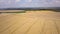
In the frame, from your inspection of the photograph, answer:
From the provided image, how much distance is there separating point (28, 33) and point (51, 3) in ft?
4.20

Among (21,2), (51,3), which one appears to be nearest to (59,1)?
(51,3)

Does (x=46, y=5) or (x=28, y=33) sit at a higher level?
(x=46, y=5)

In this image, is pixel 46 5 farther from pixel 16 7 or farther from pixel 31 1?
pixel 16 7

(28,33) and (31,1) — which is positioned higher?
(31,1)

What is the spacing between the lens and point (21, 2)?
1.78 m

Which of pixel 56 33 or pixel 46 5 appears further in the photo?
pixel 46 5

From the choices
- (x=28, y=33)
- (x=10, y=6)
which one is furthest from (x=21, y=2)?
(x=28, y=33)

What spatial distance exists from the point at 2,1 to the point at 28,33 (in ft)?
4.67

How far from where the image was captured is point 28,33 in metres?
0.52

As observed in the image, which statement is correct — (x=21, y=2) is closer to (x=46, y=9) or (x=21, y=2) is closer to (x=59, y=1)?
(x=46, y=9)

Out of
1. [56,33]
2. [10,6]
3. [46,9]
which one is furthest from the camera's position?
[10,6]

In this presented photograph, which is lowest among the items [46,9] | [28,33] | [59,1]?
[28,33]

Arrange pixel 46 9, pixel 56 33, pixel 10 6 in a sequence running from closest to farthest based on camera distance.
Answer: pixel 56 33 → pixel 46 9 → pixel 10 6

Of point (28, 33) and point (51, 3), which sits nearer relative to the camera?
point (28, 33)
